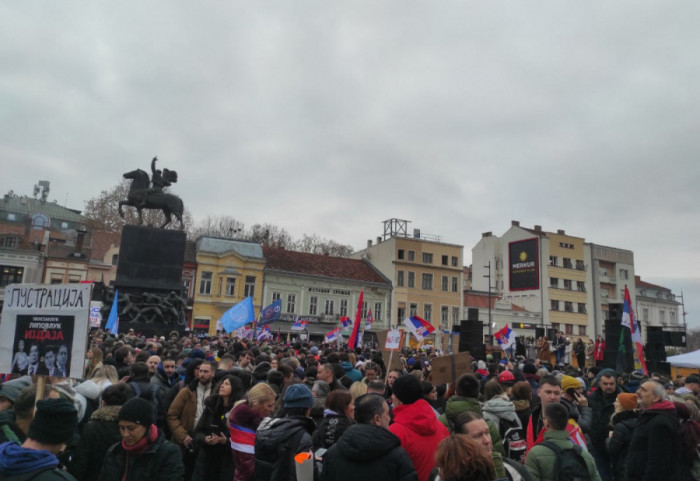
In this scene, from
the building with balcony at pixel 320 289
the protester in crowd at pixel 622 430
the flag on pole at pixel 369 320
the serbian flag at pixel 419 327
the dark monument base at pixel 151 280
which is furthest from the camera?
the flag on pole at pixel 369 320

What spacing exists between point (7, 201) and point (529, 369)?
8551cm

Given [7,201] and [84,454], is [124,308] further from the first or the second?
[7,201]

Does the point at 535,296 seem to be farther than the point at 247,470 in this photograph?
Yes

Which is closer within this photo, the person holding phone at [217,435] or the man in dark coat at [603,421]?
the person holding phone at [217,435]

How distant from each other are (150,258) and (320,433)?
71.1 ft

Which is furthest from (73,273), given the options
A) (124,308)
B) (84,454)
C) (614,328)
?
(84,454)

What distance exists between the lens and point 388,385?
25.0ft

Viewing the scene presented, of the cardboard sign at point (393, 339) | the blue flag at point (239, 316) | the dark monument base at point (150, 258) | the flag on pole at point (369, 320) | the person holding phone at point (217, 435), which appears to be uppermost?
the dark monument base at point (150, 258)

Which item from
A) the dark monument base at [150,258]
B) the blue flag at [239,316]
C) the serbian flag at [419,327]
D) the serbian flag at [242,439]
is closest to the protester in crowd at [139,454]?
the serbian flag at [242,439]

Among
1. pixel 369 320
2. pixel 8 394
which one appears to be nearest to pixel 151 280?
pixel 8 394

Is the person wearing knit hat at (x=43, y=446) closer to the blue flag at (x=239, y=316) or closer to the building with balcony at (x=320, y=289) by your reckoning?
the blue flag at (x=239, y=316)

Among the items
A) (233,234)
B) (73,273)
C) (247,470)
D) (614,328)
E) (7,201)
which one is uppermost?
(7,201)

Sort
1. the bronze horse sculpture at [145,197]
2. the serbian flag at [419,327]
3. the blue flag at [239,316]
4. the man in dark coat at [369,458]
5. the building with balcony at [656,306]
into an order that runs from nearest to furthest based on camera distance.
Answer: the man in dark coat at [369,458] → the blue flag at [239,316] → the serbian flag at [419,327] → the bronze horse sculpture at [145,197] → the building with balcony at [656,306]

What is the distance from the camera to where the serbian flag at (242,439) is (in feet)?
14.9
